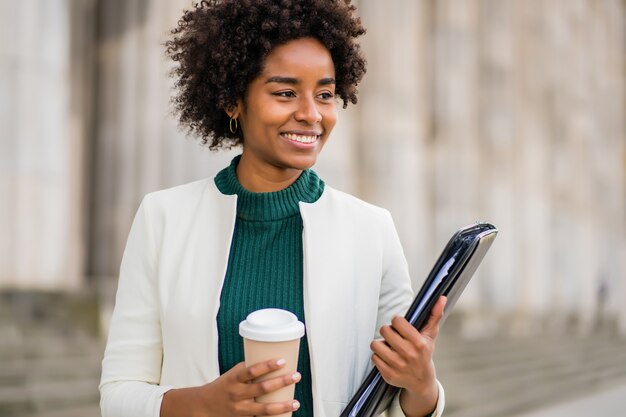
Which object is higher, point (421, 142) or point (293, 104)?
point (293, 104)

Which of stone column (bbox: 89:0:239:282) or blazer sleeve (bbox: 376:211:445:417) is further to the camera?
stone column (bbox: 89:0:239:282)

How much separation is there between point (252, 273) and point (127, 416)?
0.40 meters

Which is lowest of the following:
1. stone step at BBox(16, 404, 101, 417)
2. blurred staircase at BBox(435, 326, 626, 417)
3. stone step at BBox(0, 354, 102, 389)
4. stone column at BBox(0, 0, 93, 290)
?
blurred staircase at BBox(435, 326, 626, 417)

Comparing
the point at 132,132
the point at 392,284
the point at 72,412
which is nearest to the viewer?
the point at 392,284

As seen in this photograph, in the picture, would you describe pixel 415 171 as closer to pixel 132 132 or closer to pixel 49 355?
pixel 132 132

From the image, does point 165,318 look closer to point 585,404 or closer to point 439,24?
point 585,404

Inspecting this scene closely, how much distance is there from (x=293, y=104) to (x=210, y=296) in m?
0.45

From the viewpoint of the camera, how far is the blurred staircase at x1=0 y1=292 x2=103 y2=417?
6.70m

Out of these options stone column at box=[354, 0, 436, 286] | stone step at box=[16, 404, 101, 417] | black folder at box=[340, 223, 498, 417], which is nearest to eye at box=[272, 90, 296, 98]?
black folder at box=[340, 223, 498, 417]

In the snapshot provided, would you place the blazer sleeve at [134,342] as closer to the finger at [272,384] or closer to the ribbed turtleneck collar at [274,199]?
the ribbed turtleneck collar at [274,199]

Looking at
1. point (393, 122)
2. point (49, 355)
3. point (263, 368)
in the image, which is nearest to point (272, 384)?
point (263, 368)

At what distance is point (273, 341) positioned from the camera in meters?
1.54

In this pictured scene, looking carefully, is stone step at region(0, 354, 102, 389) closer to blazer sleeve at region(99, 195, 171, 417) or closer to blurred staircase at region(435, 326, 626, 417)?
blurred staircase at region(435, 326, 626, 417)

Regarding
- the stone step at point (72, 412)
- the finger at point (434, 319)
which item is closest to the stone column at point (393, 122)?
the stone step at point (72, 412)
